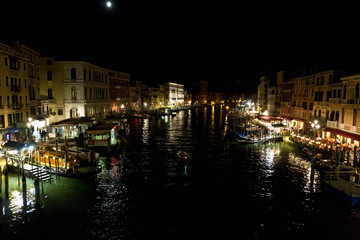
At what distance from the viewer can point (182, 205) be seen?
19.5 m

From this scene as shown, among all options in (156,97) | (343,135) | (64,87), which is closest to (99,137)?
(64,87)

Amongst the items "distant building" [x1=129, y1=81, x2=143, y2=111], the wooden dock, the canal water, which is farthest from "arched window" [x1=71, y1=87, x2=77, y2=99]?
the wooden dock

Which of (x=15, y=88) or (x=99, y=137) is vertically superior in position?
(x=15, y=88)

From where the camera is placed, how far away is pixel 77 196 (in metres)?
20.6

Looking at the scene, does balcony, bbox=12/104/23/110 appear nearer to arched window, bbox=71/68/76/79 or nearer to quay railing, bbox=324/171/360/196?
arched window, bbox=71/68/76/79

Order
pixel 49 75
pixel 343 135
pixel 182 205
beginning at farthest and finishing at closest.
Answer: pixel 49 75 < pixel 343 135 < pixel 182 205

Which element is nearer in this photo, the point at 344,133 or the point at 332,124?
the point at 344,133

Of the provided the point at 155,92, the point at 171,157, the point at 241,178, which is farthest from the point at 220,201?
the point at 155,92

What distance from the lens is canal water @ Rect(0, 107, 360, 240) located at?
16.1 metres

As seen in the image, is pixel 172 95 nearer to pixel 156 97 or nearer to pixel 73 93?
pixel 156 97

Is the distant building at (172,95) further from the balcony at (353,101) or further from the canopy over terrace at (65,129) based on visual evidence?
the balcony at (353,101)

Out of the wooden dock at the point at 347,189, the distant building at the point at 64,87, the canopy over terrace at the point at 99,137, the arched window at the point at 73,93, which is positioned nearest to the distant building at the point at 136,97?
the distant building at the point at 64,87

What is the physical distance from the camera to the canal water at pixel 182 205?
52.7 ft

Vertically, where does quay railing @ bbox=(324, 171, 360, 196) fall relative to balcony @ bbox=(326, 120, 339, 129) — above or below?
below
